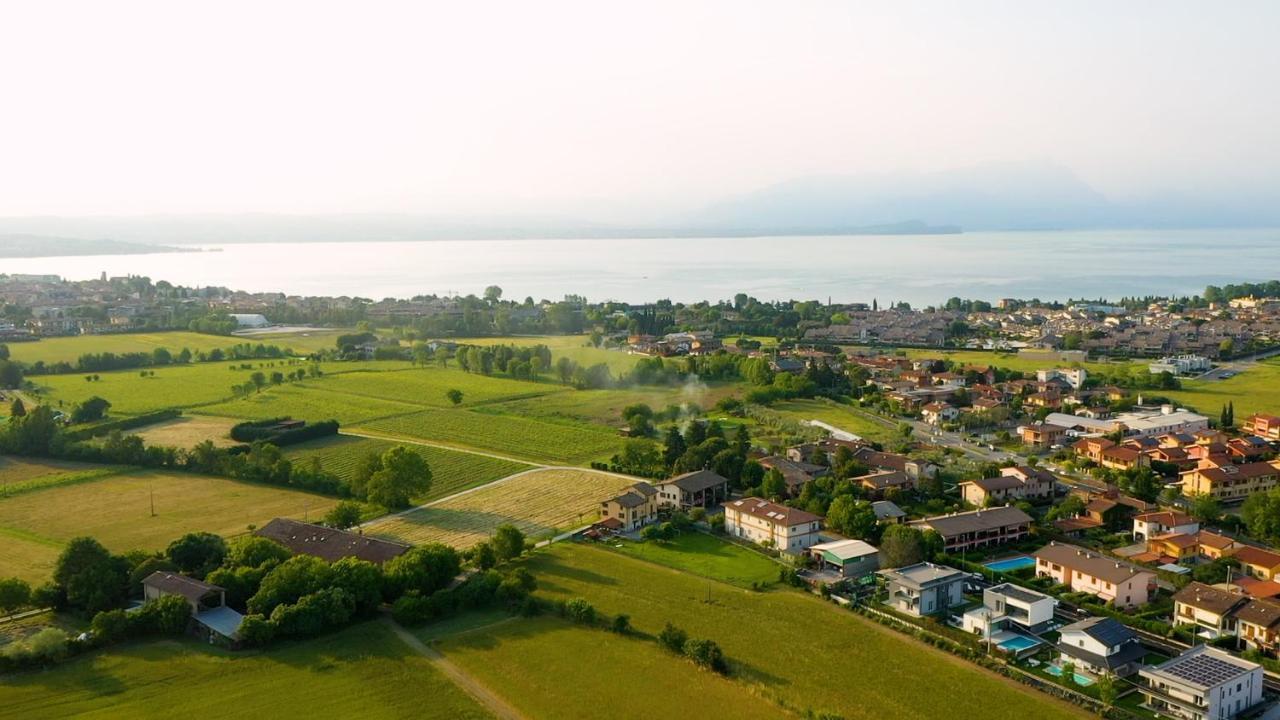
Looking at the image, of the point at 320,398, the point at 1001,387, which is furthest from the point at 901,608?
the point at 320,398

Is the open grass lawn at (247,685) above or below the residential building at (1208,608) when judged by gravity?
above

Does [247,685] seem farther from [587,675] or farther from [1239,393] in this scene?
[1239,393]

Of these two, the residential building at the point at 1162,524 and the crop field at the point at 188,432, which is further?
the crop field at the point at 188,432

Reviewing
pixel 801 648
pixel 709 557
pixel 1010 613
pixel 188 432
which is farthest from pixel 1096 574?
pixel 188 432

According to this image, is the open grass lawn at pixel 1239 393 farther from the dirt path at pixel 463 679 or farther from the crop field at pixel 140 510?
the crop field at pixel 140 510

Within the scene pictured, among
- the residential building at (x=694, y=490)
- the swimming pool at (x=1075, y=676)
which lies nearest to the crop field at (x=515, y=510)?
the residential building at (x=694, y=490)

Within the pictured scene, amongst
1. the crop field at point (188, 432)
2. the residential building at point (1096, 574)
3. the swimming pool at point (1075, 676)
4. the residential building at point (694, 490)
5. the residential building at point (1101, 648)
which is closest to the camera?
the swimming pool at point (1075, 676)
